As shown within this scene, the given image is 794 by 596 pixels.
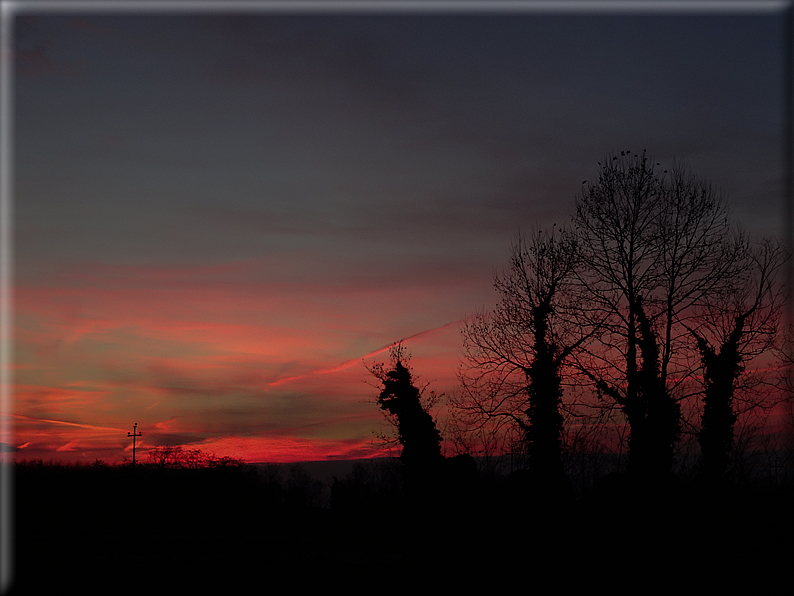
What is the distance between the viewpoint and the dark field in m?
17.3

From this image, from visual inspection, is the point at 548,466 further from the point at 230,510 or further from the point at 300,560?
the point at 230,510

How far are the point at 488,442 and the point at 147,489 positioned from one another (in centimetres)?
1695

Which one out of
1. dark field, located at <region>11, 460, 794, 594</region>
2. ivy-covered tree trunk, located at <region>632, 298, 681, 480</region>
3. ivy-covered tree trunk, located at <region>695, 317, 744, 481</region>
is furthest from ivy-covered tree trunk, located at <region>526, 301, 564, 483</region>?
ivy-covered tree trunk, located at <region>695, 317, 744, 481</region>

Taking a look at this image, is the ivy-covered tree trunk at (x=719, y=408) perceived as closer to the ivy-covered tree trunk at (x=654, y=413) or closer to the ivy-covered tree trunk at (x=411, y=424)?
the ivy-covered tree trunk at (x=654, y=413)

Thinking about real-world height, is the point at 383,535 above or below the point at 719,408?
below

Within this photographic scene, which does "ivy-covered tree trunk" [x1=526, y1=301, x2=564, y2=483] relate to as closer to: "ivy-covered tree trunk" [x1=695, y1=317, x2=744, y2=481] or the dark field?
the dark field

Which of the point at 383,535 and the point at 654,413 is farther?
the point at 383,535

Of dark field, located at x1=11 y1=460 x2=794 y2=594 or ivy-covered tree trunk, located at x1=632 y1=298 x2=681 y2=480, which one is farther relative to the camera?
ivy-covered tree trunk, located at x1=632 y1=298 x2=681 y2=480

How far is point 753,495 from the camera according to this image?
2317 cm

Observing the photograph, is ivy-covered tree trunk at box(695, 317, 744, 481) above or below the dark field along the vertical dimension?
above

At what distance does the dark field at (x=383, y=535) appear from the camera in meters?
17.3

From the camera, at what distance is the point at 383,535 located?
86.9 feet

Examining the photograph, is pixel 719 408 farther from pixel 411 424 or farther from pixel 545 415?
pixel 411 424

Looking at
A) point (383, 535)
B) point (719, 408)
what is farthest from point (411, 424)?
Answer: point (719, 408)
